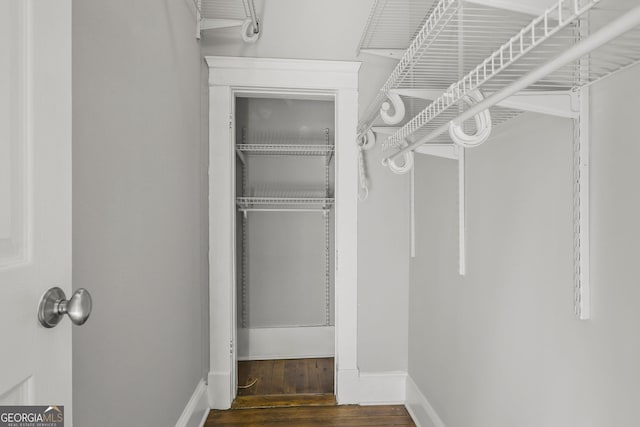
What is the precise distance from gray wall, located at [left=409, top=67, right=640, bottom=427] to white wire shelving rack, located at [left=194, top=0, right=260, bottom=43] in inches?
50.1

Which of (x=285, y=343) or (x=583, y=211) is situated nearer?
(x=583, y=211)

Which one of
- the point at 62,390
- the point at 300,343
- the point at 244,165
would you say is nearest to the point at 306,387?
the point at 300,343

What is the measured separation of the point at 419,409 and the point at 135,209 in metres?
1.74

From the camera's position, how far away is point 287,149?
9.22 feet

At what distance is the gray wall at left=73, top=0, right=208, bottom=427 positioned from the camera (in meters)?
1.02

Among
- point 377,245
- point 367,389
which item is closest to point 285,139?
point 377,245

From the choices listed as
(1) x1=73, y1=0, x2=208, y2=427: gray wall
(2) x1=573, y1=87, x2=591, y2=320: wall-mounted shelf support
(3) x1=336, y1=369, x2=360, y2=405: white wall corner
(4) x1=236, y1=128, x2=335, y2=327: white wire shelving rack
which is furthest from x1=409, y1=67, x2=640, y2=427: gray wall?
(4) x1=236, y1=128, x2=335, y2=327: white wire shelving rack

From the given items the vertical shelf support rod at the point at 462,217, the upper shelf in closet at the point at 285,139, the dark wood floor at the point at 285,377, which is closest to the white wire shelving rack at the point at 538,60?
the vertical shelf support rod at the point at 462,217

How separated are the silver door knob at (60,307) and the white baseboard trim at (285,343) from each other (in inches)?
98.8

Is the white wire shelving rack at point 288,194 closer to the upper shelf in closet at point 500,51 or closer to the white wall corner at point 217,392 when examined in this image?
the white wall corner at point 217,392

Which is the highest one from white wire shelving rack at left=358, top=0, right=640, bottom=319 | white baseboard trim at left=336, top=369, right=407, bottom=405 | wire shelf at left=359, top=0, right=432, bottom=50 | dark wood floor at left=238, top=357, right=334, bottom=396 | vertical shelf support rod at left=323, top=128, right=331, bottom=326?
wire shelf at left=359, top=0, right=432, bottom=50

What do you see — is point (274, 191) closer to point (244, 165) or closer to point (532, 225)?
point (244, 165)

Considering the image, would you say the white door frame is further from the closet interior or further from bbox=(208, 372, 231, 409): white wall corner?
the closet interior

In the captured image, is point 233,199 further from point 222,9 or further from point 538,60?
point 538,60
